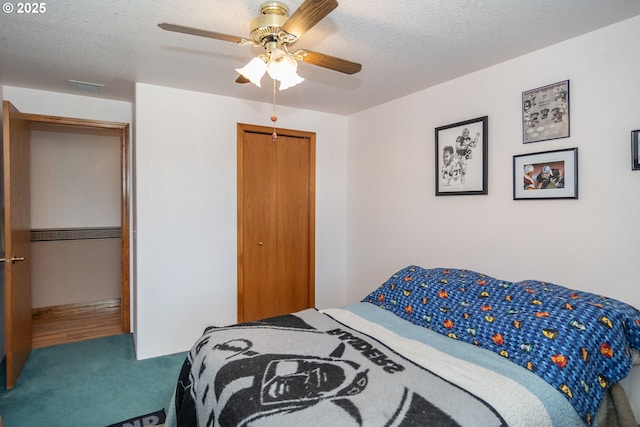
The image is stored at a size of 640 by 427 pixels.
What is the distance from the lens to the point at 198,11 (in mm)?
1765

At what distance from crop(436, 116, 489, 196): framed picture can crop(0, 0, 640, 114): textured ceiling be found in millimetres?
416

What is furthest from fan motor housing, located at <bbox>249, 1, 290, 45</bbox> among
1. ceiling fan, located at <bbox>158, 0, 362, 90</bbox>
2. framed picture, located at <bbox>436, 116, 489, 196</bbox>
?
framed picture, located at <bbox>436, 116, 489, 196</bbox>

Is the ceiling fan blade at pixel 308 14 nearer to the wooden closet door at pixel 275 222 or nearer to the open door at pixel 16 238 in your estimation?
the wooden closet door at pixel 275 222

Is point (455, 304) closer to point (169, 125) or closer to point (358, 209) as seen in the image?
point (358, 209)

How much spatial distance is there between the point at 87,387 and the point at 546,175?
11.4 feet

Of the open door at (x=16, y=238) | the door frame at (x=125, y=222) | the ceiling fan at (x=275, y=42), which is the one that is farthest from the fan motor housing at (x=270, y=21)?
the door frame at (x=125, y=222)

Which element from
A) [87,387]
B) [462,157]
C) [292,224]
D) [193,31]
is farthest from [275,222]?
[193,31]

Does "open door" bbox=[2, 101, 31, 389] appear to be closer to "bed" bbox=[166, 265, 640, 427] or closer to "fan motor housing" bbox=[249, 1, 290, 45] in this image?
"bed" bbox=[166, 265, 640, 427]

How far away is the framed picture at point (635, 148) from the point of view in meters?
1.81

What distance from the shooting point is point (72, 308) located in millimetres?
4203

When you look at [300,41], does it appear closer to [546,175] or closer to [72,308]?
[546,175]

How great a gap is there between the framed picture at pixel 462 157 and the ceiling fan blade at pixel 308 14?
1645mm

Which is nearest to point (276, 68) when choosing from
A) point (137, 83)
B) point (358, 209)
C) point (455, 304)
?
point (455, 304)

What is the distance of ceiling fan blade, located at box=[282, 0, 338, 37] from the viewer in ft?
4.27
